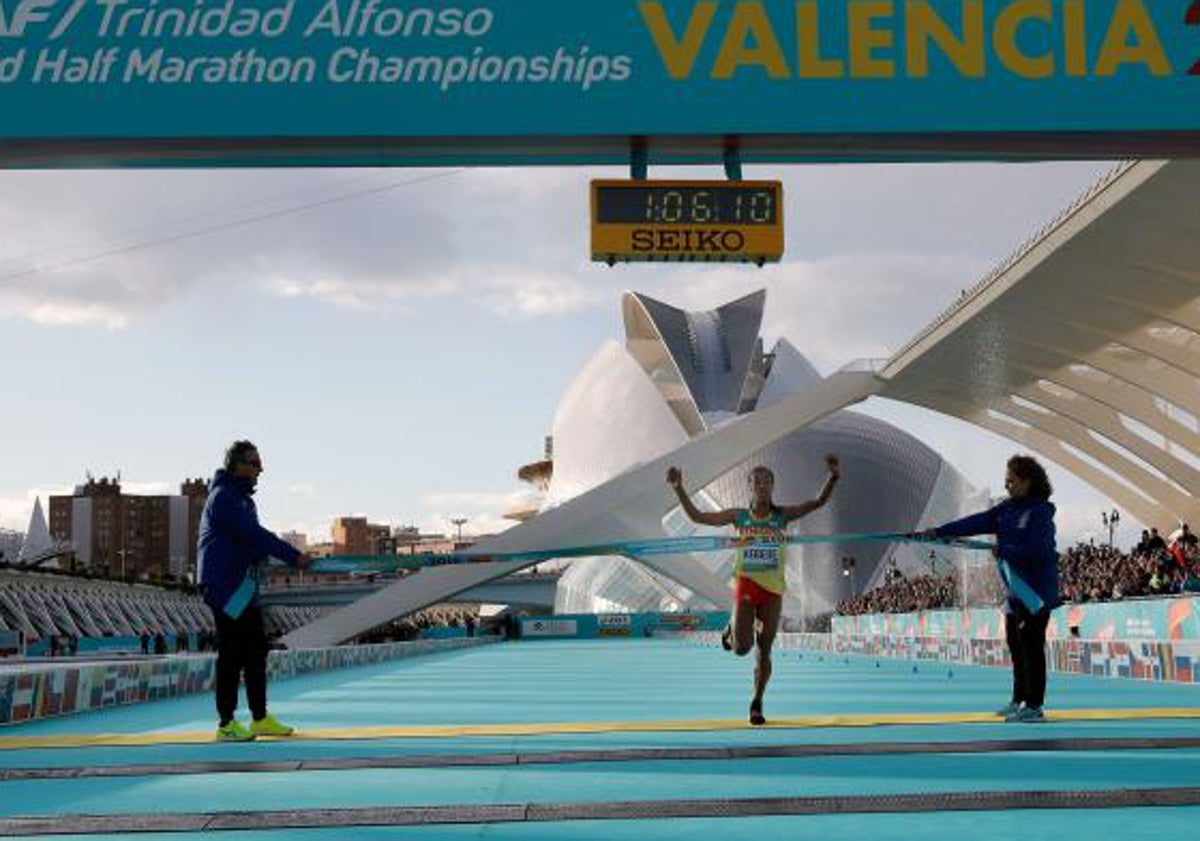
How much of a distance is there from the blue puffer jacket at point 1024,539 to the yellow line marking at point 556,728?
939 mm

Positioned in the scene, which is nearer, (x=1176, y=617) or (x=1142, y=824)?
(x=1142, y=824)

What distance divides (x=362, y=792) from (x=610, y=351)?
94.6 meters

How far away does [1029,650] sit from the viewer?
1015cm

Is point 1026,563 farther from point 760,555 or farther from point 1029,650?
point 760,555

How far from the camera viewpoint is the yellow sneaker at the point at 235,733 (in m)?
9.67

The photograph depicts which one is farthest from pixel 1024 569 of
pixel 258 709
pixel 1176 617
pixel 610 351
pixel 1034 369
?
pixel 610 351

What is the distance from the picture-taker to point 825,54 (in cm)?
1125

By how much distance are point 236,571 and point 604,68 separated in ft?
15.2

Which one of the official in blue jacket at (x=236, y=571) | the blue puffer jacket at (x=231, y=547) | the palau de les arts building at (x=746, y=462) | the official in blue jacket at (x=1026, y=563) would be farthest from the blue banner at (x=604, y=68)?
the palau de les arts building at (x=746, y=462)

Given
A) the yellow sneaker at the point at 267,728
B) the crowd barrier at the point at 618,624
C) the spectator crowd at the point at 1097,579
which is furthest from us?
the crowd barrier at the point at 618,624

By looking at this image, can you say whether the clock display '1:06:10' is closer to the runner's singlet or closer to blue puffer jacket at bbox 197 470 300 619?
the runner's singlet

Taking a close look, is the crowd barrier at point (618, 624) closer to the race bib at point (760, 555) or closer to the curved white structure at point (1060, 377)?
the curved white structure at point (1060, 377)

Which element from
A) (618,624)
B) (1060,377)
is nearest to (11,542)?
(618,624)

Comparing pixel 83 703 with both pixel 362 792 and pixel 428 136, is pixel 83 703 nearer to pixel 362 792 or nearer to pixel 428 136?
pixel 428 136
